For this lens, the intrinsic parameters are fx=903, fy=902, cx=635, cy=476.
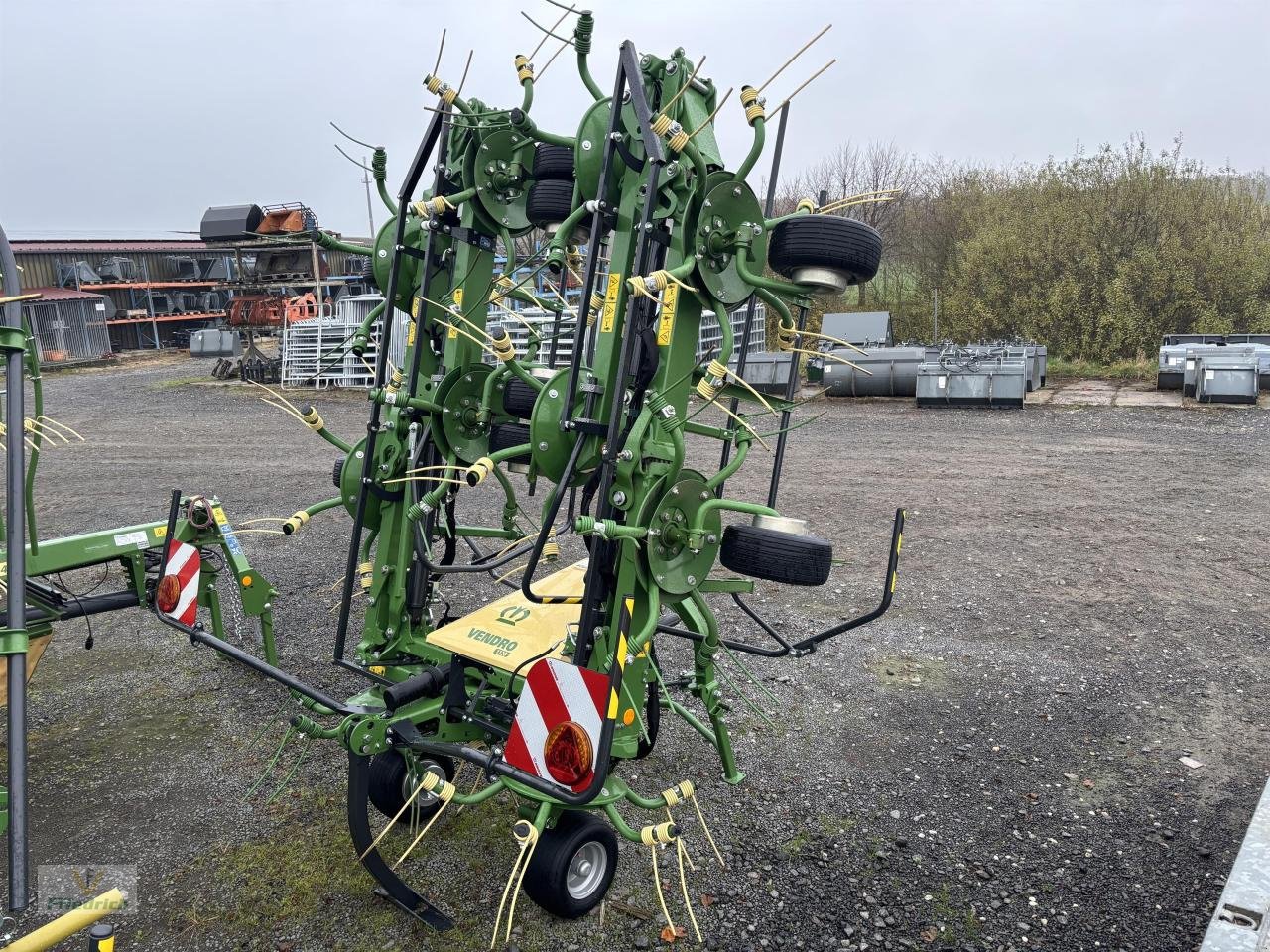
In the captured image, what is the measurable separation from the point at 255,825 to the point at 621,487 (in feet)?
8.10

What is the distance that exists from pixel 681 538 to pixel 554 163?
207 cm

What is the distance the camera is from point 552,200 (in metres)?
4.26

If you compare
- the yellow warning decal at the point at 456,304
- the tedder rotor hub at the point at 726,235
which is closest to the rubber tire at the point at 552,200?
the yellow warning decal at the point at 456,304

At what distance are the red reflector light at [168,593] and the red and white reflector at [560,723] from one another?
2209 mm

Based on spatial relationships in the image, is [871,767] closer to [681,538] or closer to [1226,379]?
[681,538]

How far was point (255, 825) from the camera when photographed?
4.16m

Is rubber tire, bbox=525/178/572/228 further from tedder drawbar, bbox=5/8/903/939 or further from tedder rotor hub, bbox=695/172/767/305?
tedder rotor hub, bbox=695/172/767/305

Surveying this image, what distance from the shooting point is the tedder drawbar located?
3186 millimetres

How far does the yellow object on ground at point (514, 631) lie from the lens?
3812mm

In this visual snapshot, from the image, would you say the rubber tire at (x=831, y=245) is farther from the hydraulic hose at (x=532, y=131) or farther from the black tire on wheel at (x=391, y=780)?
the black tire on wheel at (x=391, y=780)

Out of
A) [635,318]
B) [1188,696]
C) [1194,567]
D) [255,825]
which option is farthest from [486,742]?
[1194,567]

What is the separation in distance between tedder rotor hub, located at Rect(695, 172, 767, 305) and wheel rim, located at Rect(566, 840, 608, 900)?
2.17m

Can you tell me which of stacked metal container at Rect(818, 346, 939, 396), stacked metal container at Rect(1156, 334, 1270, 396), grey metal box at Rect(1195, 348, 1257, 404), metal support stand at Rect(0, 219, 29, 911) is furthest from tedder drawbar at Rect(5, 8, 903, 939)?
stacked metal container at Rect(1156, 334, 1270, 396)

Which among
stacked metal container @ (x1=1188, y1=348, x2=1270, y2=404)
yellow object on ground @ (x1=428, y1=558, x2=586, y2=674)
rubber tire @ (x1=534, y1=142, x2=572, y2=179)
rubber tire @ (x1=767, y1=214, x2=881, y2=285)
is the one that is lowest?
yellow object on ground @ (x1=428, y1=558, x2=586, y2=674)
